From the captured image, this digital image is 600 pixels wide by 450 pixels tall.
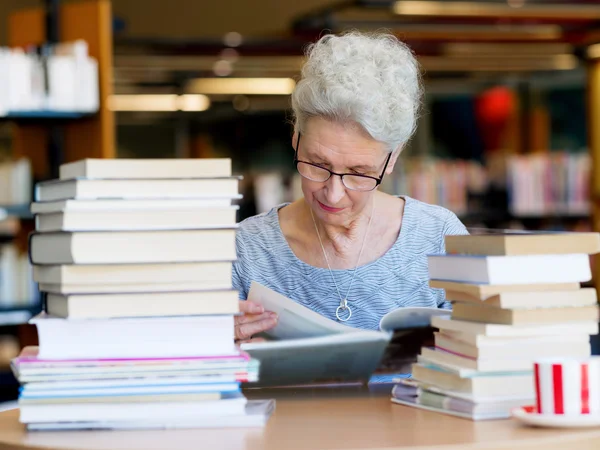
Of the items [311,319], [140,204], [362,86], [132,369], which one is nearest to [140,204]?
[140,204]

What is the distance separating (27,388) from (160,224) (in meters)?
0.31

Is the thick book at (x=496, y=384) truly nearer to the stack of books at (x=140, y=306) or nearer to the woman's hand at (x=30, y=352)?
the stack of books at (x=140, y=306)

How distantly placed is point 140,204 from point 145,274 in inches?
4.1

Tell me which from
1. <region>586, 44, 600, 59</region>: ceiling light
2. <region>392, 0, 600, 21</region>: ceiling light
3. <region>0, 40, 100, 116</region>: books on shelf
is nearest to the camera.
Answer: <region>0, 40, 100, 116</region>: books on shelf

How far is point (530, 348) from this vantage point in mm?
1488

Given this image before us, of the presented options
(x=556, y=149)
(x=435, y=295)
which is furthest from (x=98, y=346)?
(x=556, y=149)

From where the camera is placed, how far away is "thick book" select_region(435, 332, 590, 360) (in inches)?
58.1

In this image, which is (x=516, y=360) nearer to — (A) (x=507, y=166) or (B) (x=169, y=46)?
(B) (x=169, y=46)

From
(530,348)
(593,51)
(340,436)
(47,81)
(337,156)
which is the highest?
(593,51)

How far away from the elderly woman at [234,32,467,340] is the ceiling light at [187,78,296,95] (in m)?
7.72

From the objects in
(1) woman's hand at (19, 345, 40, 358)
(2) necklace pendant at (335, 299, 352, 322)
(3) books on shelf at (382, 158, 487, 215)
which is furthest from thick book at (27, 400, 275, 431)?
(3) books on shelf at (382, 158, 487, 215)

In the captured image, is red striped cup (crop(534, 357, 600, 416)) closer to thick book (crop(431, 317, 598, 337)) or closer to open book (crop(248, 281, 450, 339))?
thick book (crop(431, 317, 598, 337))

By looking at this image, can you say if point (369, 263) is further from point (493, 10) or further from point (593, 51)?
point (593, 51)

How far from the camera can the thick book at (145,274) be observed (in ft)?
4.66
